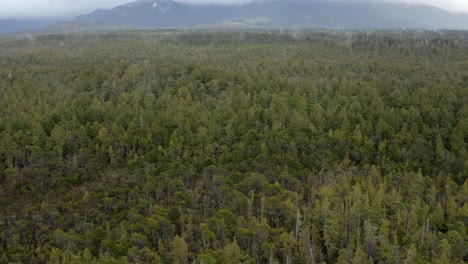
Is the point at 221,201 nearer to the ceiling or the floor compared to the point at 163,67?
nearer to the floor

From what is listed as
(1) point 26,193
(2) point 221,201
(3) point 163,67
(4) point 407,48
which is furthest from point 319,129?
(4) point 407,48

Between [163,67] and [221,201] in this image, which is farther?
[163,67]

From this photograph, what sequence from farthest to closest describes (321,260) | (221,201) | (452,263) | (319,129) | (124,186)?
(319,129) < (124,186) < (221,201) < (321,260) < (452,263)

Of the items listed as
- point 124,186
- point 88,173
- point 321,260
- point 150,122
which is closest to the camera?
point 321,260

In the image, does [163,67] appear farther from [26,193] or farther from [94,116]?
[26,193]

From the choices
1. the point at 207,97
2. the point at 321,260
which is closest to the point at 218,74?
the point at 207,97

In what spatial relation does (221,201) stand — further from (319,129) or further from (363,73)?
(363,73)
